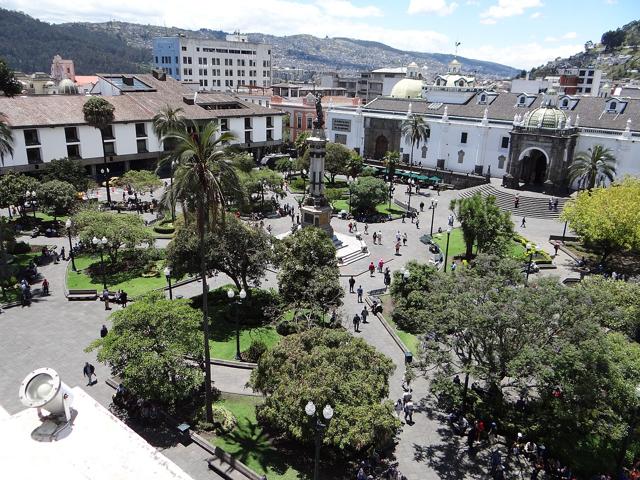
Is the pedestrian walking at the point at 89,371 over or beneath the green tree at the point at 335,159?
beneath

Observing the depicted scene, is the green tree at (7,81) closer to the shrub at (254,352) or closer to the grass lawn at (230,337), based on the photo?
the grass lawn at (230,337)

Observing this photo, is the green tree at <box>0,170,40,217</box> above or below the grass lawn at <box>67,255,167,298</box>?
above

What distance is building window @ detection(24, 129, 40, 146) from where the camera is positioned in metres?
49.9

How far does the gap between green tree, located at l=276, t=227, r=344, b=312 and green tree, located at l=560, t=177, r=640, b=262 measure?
1888 centimetres

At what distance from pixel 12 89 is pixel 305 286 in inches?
920

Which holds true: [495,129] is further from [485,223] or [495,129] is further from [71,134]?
[71,134]

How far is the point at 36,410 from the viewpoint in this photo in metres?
10.6

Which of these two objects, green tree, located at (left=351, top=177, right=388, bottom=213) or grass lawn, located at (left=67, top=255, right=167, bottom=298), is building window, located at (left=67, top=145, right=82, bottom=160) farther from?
green tree, located at (left=351, top=177, right=388, bottom=213)

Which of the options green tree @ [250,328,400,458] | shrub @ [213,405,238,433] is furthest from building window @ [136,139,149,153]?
green tree @ [250,328,400,458]

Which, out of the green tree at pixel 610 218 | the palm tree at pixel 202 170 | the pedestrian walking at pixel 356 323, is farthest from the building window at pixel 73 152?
the green tree at pixel 610 218

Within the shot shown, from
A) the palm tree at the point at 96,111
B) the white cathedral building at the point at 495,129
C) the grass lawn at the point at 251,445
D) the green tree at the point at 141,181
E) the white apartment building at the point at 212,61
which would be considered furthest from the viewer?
the white apartment building at the point at 212,61

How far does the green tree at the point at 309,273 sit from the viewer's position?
24.1 metres

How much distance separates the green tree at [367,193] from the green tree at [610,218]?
16.5 m

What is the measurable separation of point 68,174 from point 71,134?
11.1m
